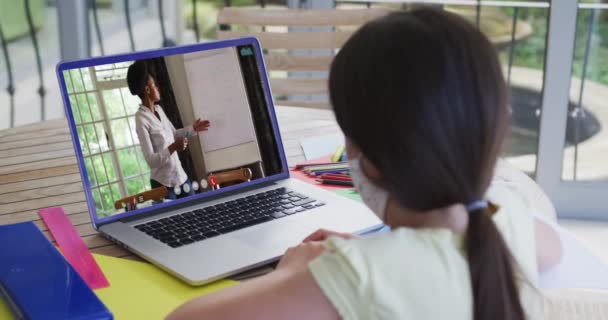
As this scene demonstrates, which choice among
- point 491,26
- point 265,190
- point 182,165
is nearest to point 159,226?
point 182,165

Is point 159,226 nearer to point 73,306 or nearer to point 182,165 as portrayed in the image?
point 182,165

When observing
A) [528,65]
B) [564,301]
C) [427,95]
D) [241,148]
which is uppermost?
[427,95]

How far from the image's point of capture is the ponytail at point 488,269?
2.49 ft

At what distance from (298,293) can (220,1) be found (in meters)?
2.91

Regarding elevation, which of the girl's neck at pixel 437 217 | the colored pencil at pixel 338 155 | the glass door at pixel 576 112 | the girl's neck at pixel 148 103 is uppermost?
the girl's neck at pixel 148 103

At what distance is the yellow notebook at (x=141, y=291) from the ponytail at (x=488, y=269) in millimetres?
371

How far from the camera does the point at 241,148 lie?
1.30 m

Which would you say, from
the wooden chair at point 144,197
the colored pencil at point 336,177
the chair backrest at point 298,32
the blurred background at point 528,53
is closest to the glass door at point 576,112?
the blurred background at point 528,53

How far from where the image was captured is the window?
117 cm

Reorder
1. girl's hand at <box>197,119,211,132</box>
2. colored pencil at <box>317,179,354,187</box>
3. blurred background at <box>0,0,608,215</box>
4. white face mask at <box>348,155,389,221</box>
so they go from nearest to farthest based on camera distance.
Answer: white face mask at <box>348,155,389,221</box> < girl's hand at <box>197,119,211,132</box> < colored pencil at <box>317,179,354,187</box> < blurred background at <box>0,0,608,215</box>

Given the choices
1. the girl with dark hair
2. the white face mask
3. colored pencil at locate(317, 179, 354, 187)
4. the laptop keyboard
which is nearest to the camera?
the girl with dark hair

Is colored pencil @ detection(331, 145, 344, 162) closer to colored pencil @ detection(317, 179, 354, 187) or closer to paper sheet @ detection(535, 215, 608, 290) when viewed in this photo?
colored pencil @ detection(317, 179, 354, 187)

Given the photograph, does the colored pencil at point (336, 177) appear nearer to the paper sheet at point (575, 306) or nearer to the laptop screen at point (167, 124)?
the laptop screen at point (167, 124)

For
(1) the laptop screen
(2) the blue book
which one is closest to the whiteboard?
(1) the laptop screen
